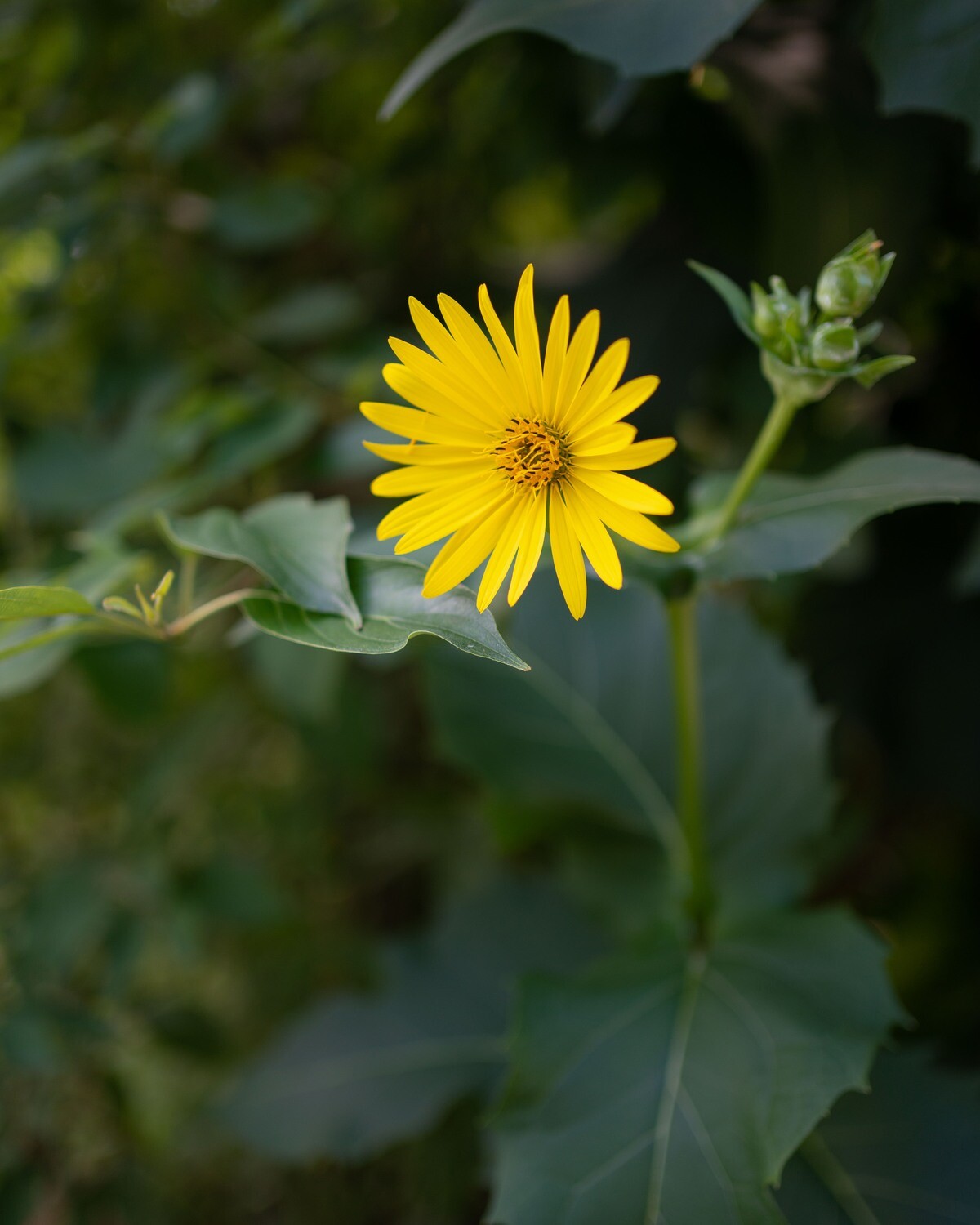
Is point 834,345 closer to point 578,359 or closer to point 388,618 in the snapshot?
point 578,359

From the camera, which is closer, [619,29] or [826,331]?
[826,331]

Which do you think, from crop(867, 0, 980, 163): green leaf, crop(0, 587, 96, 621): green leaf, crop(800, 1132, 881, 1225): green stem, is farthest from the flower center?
crop(800, 1132, 881, 1225): green stem

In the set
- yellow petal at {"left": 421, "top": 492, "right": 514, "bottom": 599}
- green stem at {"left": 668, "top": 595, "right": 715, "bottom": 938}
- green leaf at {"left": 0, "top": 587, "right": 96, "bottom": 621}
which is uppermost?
green leaf at {"left": 0, "top": 587, "right": 96, "bottom": 621}

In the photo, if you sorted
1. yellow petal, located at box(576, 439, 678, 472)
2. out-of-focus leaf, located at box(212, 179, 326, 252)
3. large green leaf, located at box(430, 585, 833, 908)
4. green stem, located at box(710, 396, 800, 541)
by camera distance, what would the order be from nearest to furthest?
1. yellow petal, located at box(576, 439, 678, 472)
2. green stem, located at box(710, 396, 800, 541)
3. large green leaf, located at box(430, 585, 833, 908)
4. out-of-focus leaf, located at box(212, 179, 326, 252)

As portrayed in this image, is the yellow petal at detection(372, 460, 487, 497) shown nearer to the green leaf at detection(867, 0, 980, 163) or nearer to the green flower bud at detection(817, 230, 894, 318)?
the green flower bud at detection(817, 230, 894, 318)

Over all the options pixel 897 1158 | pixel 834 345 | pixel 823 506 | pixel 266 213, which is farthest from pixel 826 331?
pixel 266 213

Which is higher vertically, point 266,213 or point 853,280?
point 266,213

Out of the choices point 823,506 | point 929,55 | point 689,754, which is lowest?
point 689,754

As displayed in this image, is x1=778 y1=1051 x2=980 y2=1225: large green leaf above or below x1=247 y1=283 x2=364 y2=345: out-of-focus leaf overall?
below
